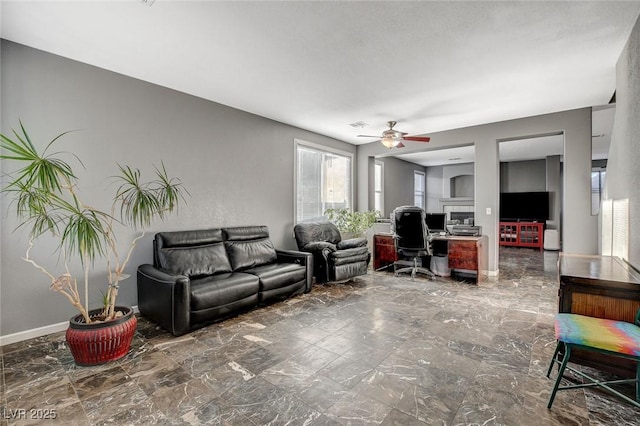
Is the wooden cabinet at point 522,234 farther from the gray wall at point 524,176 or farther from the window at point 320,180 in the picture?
the window at point 320,180

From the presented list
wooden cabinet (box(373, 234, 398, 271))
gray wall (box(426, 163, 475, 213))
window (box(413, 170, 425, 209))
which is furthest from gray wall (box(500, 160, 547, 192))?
wooden cabinet (box(373, 234, 398, 271))

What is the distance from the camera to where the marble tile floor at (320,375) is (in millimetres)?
1751

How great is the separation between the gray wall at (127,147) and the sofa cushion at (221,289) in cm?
100

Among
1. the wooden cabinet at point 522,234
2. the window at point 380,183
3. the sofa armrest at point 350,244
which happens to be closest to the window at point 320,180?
the sofa armrest at point 350,244

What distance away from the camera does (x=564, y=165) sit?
4.55 metres

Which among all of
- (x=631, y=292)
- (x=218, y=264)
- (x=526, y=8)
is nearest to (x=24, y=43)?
(x=218, y=264)

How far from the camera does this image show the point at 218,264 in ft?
12.1

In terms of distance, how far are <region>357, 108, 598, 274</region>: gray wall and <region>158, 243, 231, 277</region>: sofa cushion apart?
14.5 ft

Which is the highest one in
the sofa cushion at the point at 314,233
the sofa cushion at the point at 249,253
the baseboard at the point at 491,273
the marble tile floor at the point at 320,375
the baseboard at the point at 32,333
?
the sofa cushion at the point at 314,233

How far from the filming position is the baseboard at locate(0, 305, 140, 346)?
8.73 ft

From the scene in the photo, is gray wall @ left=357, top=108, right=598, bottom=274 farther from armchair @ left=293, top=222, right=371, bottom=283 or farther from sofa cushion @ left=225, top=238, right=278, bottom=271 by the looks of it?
sofa cushion @ left=225, top=238, right=278, bottom=271

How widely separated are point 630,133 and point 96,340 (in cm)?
467

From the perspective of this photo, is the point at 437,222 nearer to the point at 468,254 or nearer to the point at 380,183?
the point at 468,254

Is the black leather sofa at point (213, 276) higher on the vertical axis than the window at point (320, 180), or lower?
lower
